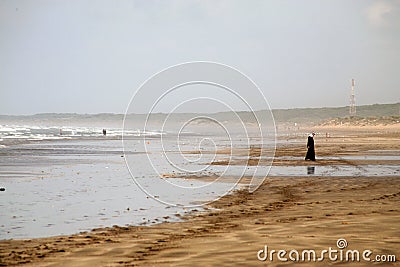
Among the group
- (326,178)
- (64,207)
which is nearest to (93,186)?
(64,207)

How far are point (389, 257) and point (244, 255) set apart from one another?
1946 mm

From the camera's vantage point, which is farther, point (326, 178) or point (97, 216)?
point (326, 178)

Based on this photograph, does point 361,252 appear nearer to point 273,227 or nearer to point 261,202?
point 273,227

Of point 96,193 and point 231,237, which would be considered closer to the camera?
point 231,237

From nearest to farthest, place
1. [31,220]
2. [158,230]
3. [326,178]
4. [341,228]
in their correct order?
[341,228] → [158,230] → [31,220] → [326,178]

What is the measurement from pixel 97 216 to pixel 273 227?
13.1ft

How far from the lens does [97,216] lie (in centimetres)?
1094

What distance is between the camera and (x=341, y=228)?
28.5 feet

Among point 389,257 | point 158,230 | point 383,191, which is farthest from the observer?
point 383,191

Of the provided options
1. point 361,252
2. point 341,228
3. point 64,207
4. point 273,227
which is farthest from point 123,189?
point 361,252

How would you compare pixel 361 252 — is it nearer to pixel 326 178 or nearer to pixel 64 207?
pixel 64 207

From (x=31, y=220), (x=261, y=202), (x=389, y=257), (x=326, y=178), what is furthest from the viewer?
(x=326, y=178)

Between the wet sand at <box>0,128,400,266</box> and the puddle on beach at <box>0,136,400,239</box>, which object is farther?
the puddle on beach at <box>0,136,400,239</box>

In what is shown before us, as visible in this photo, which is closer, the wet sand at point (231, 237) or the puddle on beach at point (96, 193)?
the wet sand at point (231, 237)
